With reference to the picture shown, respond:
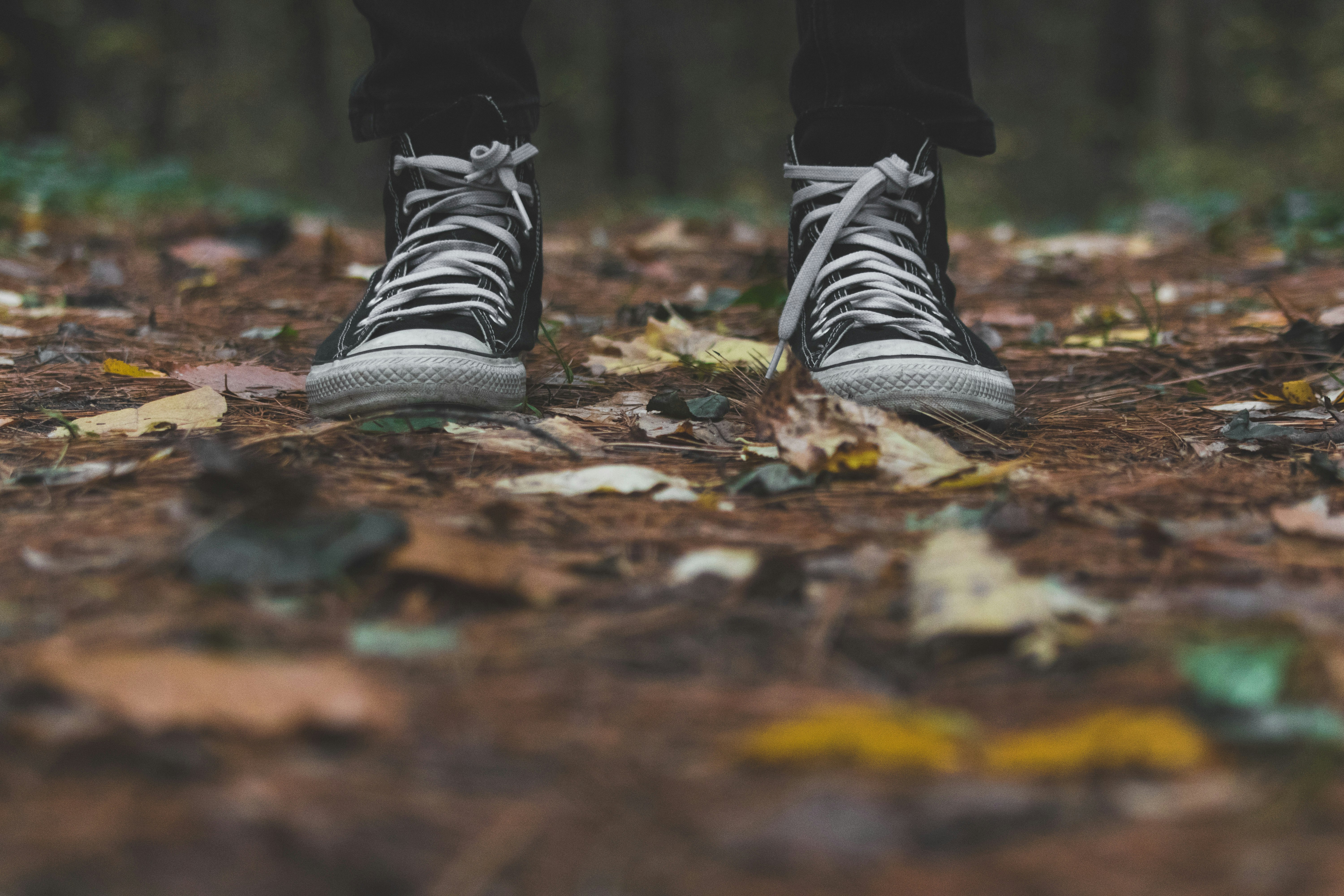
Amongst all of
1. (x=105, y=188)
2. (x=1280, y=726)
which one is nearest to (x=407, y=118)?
(x=1280, y=726)

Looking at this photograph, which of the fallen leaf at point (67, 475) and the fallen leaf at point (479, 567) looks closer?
the fallen leaf at point (479, 567)

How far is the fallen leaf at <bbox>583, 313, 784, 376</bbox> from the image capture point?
73.9 inches

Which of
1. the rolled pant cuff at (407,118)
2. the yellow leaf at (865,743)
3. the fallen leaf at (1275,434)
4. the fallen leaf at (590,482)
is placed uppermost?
the rolled pant cuff at (407,118)

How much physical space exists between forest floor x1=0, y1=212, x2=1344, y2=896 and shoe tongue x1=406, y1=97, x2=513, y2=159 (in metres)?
0.47

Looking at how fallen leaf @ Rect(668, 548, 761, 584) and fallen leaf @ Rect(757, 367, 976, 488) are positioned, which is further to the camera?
fallen leaf @ Rect(757, 367, 976, 488)

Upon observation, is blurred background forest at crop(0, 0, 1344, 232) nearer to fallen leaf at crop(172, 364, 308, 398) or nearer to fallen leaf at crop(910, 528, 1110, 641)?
fallen leaf at crop(172, 364, 308, 398)

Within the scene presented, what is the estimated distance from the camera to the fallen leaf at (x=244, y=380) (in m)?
1.71

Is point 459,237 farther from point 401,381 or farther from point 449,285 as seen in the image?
point 401,381

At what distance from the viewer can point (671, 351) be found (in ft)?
6.65

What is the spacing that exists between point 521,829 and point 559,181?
1265cm

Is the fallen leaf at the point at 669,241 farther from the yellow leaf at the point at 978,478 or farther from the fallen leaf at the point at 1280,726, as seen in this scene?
the fallen leaf at the point at 1280,726

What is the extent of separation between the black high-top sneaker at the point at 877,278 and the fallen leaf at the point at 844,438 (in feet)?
0.50

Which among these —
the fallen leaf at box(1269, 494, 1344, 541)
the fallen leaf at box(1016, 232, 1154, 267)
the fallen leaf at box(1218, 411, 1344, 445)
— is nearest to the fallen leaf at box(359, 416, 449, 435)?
the fallen leaf at box(1269, 494, 1344, 541)

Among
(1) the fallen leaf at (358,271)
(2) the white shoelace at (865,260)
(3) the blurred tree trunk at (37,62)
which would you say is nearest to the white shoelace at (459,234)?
(2) the white shoelace at (865,260)
